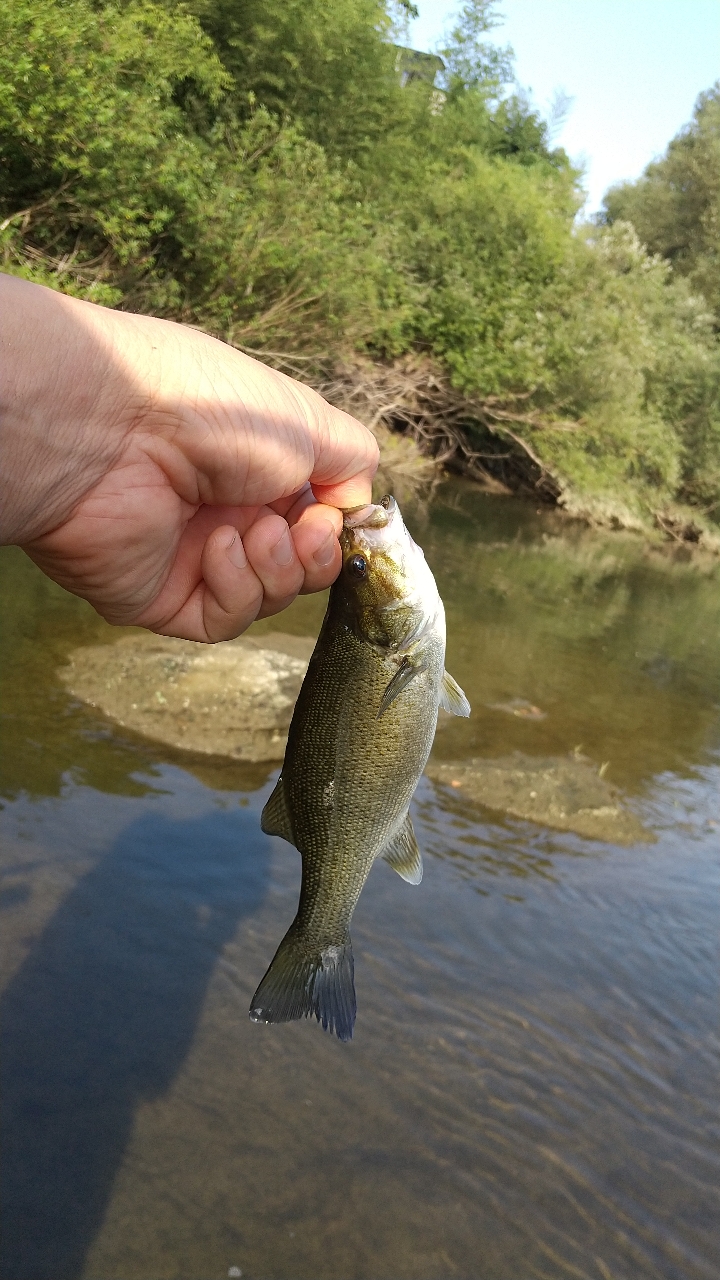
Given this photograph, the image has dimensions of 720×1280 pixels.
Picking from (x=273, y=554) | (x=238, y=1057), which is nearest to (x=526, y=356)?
(x=238, y=1057)

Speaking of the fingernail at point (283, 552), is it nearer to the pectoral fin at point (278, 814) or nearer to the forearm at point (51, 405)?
the forearm at point (51, 405)

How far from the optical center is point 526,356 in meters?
24.4

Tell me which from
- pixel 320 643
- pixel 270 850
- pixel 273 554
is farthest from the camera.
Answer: pixel 270 850

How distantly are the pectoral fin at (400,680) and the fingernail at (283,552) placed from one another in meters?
0.40

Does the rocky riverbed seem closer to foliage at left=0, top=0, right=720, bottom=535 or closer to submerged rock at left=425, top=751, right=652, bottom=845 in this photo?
submerged rock at left=425, top=751, right=652, bottom=845

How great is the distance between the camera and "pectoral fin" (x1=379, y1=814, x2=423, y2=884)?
2859 mm

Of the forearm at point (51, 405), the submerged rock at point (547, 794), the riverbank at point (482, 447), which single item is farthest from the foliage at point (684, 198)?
the forearm at point (51, 405)

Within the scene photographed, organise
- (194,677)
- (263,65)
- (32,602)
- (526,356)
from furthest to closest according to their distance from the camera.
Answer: (526,356), (263,65), (32,602), (194,677)

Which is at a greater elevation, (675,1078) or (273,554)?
(273,554)

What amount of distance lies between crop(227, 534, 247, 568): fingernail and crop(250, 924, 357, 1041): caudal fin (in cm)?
100

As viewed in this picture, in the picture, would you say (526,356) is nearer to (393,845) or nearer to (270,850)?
(270,850)

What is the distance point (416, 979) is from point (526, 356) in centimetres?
2073

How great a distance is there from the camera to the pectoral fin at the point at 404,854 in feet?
9.38

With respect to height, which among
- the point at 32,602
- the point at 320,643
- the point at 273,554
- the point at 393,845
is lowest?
the point at 32,602
